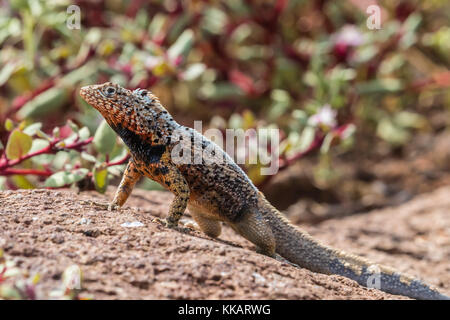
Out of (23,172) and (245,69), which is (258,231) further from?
(245,69)

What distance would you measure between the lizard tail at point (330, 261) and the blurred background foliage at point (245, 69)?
1171 millimetres

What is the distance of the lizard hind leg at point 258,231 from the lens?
355 cm

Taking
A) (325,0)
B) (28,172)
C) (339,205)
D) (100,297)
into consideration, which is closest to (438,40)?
(325,0)

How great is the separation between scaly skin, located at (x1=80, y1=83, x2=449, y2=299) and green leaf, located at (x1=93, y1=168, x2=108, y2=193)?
1.16 feet

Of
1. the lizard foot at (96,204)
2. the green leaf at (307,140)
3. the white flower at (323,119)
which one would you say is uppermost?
the white flower at (323,119)

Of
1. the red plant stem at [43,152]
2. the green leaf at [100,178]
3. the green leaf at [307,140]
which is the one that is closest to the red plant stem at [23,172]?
the red plant stem at [43,152]

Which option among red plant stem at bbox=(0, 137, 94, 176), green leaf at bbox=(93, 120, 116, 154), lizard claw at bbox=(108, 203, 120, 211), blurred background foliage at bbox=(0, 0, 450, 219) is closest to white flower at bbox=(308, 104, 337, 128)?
blurred background foliage at bbox=(0, 0, 450, 219)

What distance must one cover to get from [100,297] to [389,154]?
6262 millimetres

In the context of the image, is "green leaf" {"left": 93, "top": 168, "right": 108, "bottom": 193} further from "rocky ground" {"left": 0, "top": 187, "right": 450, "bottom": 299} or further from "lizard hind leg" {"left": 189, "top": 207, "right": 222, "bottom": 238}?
"lizard hind leg" {"left": 189, "top": 207, "right": 222, "bottom": 238}

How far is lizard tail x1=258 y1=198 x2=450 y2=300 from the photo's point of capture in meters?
3.56

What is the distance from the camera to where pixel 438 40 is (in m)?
6.72

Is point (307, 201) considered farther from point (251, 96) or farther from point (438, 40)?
point (438, 40)

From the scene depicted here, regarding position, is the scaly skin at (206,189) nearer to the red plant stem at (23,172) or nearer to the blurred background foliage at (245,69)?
the blurred background foliage at (245,69)
